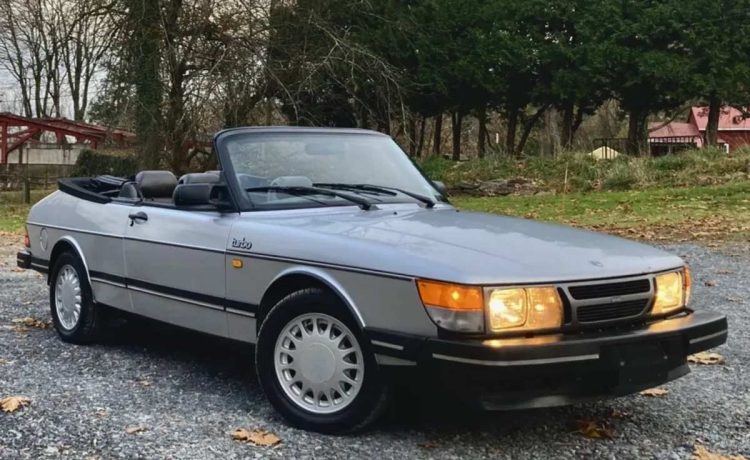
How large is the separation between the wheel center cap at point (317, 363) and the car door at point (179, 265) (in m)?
0.75

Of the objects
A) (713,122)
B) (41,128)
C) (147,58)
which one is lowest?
(713,122)

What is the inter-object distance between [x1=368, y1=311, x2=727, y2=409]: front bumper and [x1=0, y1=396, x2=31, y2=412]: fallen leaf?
207cm

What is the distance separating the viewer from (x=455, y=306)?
11.9 feet

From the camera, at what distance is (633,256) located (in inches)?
163

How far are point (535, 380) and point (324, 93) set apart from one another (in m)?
20.0

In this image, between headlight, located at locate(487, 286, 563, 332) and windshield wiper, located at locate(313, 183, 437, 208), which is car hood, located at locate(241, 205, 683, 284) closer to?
headlight, located at locate(487, 286, 563, 332)

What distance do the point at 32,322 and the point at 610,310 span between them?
5094mm

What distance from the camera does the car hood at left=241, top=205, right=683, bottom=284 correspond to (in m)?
3.75

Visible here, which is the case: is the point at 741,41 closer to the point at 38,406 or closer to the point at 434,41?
the point at 434,41

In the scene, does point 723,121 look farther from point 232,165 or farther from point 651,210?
point 232,165

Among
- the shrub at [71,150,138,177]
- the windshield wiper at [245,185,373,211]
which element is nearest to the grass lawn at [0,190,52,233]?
the shrub at [71,150,138,177]

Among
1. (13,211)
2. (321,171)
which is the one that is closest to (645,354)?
(321,171)

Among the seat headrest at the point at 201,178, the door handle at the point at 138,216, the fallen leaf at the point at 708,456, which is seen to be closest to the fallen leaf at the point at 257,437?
the door handle at the point at 138,216

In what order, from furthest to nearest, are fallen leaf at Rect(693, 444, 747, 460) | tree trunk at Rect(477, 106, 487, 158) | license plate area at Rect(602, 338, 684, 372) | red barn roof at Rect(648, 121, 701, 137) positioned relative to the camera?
red barn roof at Rect(648, 121, 701, 137)
tree trunk at Rect(477, 106, 487, 158)
fallen leaf at Rect(693, 444, 747, 460)
license plate area at Rect(602, 338, 684, 372)
